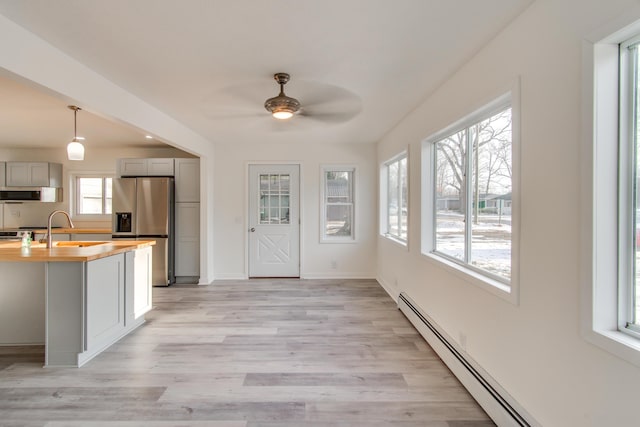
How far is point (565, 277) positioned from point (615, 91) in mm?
786

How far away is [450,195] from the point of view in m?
2.85

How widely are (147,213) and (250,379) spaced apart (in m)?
3.58

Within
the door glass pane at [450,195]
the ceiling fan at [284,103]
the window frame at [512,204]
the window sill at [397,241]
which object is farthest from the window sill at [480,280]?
the ceiling fan at [284,103]

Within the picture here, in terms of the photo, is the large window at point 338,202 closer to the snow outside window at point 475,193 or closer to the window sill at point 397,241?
the window sill at point 397,241

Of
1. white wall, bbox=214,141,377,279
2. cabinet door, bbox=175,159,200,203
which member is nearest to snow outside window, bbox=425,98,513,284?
white wall, bbox=214,141,377,279

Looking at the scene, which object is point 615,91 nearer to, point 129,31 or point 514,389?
point 514,389

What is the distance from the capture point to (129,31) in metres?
1.89

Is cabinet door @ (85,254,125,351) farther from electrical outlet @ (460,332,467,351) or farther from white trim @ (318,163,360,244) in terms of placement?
white trim @ (318,163,360,244)

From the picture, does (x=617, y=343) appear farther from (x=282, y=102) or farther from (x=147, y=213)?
(x=147, y=213)

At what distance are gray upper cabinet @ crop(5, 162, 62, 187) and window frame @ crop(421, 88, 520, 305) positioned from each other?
636 cm

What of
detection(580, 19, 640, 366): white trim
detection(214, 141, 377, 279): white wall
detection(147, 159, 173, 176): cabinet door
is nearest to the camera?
detection(580, 19, 640, 366): white trim

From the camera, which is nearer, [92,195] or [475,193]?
[475,193]

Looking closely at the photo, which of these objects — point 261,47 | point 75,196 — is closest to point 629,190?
point 261,47

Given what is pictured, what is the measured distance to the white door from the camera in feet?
17.8
